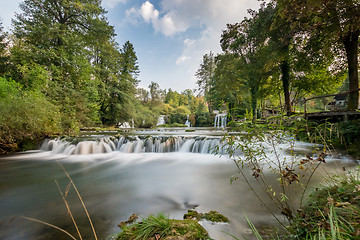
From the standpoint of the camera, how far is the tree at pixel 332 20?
5719 mm

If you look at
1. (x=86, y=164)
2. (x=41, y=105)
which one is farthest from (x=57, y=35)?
(x=86, y=164)

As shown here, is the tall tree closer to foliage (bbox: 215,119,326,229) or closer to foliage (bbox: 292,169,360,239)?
foliage (bbox: 215,119,326,229)

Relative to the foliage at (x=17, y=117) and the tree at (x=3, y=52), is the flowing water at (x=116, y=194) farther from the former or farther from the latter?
the tree at (x=3, y=52)

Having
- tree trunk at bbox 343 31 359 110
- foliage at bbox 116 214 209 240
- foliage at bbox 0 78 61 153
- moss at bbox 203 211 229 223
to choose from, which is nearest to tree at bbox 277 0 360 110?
tree trunk at bbox 343 31 359 110

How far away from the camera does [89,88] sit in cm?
1485

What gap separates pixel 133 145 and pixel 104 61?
15332 millimetres

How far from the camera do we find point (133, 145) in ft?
28.5

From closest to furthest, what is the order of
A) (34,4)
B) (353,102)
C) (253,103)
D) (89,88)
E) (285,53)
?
(353,102)
(285,53)
(34,4)
(89,88)
(253,103)

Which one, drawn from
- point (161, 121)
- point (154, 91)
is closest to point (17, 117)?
point (161, 121)

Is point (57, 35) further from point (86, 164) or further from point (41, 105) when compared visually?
point (86, 164)

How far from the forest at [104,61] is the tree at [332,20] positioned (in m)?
0.04

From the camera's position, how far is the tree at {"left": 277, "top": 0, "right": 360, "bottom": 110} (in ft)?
18.8

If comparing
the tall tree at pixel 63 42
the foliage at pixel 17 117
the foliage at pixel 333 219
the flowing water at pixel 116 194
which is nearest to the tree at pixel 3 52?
the tall tree at pixel 63 42

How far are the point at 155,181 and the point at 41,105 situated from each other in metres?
8.01
